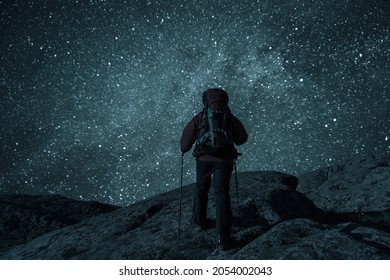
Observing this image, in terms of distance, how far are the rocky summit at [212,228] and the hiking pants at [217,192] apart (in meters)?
0.35

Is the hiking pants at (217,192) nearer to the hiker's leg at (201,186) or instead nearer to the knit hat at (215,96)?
the hiker's leg at (201,186)

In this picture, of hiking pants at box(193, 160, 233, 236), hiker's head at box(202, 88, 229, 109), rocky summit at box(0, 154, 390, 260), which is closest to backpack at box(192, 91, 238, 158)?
hiker's head at box(202, 88, 229, 109)

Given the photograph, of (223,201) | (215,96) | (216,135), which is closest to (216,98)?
(215,96)

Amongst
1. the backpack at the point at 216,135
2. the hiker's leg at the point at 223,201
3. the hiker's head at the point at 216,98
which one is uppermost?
the hiker's head at the point at 216,98

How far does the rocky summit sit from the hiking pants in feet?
1.15

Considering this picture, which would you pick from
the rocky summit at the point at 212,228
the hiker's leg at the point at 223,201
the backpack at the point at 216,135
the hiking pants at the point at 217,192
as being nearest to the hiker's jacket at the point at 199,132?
the backpack at the point at 216,135

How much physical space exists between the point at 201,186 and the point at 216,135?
887mm

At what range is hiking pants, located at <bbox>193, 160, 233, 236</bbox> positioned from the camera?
188 inches

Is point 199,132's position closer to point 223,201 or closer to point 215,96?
point 215,96

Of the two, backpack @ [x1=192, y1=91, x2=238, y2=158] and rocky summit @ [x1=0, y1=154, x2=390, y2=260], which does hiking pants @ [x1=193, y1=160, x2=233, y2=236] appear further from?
rocky summit @ [x1=0, y1=154, x2=390, y2=260]

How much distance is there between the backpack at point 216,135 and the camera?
5039 millimetres
